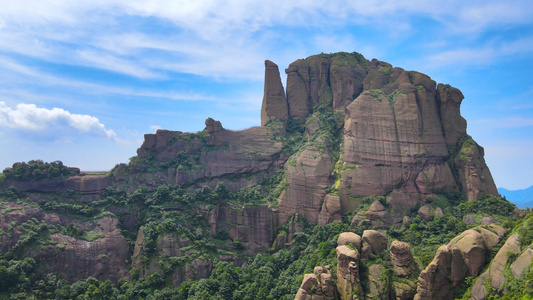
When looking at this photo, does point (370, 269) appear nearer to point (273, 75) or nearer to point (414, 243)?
point (414, 243)

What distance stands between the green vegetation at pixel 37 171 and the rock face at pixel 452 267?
50.7 m

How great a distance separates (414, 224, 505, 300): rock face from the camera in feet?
117

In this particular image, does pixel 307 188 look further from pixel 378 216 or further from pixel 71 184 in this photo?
pixel 71 184

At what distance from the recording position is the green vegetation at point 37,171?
5778cm

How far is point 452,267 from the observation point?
118ft

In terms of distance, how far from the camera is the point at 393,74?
225 ft

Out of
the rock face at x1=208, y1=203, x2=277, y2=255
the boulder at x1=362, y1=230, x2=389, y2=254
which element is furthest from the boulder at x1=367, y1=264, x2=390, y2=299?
the rock face at x1=208, y1=203, x2=277, y2=255

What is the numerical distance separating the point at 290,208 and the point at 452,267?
25.0m

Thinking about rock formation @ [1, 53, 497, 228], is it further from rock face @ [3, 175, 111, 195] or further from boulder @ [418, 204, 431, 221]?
boulder @ [418, 204, 431, 221]

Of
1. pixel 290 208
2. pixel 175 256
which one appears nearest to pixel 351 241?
pixel 290 208

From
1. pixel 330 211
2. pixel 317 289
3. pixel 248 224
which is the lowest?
pixel 317 289

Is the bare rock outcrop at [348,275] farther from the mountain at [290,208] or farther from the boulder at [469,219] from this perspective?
the boulder at [469,219]

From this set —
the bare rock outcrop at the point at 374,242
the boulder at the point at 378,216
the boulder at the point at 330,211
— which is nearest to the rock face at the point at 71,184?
the boulder at the point at 330,211

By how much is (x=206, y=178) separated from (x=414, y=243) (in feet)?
104
